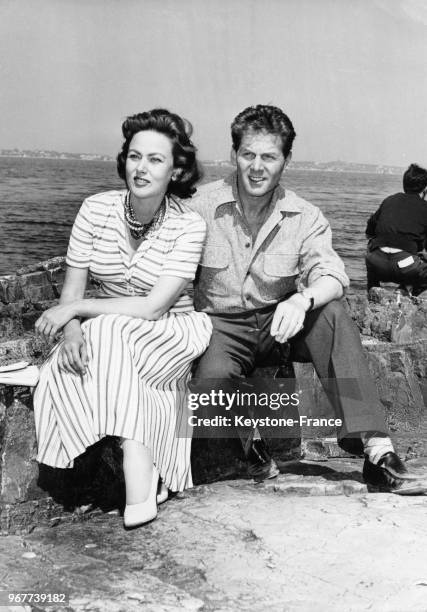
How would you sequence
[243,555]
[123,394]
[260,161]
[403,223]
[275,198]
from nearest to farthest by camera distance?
[243,555], [123,394], [260,161], [275,198], [403,223]

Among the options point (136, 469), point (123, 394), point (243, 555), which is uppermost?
point (123, 394)

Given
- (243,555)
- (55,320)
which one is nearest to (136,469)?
(243,555)

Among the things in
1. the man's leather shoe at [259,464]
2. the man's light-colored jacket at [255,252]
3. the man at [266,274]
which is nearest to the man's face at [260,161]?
the man at [266,274]

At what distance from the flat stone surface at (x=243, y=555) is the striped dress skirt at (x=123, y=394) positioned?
277 mm

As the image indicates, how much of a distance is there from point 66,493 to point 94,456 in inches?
7.5

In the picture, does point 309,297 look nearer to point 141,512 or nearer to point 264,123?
point 264,123

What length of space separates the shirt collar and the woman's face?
0.38 meters

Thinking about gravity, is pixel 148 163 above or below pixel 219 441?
above

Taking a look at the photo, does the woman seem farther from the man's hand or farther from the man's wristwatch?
the man's wristwatch

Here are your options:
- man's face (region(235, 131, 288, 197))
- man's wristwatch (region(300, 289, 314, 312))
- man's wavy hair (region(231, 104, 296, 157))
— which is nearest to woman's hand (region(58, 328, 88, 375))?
man's wristwatch (region(300, 289, 314, 312))

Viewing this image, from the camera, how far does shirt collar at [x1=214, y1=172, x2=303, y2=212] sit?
363cm

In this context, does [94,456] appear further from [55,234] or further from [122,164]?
[55,234]

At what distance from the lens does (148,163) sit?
3.31 metres

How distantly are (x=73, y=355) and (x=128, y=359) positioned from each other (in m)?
0.20
